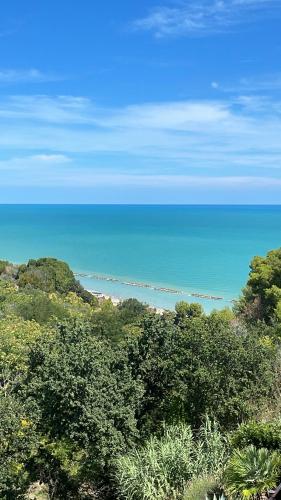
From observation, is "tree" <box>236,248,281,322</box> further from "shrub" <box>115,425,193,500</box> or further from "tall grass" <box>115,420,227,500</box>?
"shrub" <box>115,425,193,500</box>

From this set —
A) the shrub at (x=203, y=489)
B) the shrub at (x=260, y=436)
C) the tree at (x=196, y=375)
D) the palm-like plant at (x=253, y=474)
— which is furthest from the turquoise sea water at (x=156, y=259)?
the palm-like plant at (x=253, y=474)

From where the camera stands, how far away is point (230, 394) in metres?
12.9

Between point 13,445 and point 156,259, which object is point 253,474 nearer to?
point 13,445

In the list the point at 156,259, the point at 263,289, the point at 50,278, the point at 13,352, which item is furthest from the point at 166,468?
the point at 156,259

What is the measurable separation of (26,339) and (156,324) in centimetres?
745

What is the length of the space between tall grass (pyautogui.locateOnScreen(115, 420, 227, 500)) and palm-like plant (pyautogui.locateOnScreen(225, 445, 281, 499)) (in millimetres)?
1406

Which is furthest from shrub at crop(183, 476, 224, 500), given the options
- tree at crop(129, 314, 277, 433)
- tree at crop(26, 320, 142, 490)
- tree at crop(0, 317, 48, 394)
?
tree at crop(0, 317, 48, 394)

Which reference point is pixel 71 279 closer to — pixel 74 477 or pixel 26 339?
pixel 26 339

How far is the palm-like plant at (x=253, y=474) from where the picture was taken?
26.4 feet

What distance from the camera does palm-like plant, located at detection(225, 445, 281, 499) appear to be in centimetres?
805

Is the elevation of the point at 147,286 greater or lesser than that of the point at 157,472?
greater

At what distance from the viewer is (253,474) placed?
8.20 m

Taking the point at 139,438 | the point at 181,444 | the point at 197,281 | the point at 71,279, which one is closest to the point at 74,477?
the point at 139,438

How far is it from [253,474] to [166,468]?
2237mm
